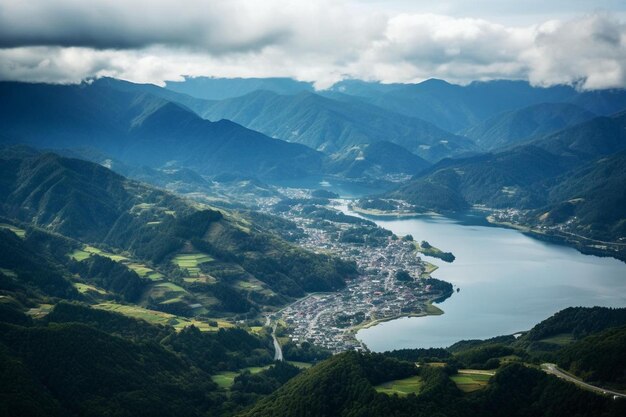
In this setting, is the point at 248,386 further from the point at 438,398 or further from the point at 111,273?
the point at 111,273

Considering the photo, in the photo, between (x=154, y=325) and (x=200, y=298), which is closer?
(x=154, y=325)

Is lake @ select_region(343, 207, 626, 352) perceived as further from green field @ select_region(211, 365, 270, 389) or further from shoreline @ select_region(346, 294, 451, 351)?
green field @ select_region(211, 365, 270, 389)

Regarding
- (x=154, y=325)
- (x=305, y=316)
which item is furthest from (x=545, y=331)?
(x=154, y=325)

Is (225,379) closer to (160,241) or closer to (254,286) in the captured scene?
(254,286)

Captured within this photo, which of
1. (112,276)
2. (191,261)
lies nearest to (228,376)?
(112,276)

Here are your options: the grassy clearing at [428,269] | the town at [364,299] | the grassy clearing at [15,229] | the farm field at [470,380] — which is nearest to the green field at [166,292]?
the town at [364,299]
